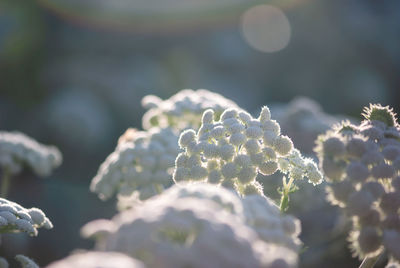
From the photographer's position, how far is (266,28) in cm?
2591

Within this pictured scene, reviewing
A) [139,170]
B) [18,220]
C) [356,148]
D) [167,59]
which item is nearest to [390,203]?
[356,148]

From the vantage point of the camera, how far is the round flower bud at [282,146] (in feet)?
12.3

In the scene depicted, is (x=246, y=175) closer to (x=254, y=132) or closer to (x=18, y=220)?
(x=254, y=132)

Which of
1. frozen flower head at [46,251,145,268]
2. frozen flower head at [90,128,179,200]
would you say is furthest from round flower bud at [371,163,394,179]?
frozen flower head at [90,128,179,200]

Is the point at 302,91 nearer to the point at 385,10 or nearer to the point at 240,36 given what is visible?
the point at 240,36

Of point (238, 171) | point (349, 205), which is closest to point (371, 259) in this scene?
point (349, 205)

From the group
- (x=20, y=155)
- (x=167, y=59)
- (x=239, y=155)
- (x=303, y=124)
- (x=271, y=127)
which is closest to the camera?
(x=239, y=155)

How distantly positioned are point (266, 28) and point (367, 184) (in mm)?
23840

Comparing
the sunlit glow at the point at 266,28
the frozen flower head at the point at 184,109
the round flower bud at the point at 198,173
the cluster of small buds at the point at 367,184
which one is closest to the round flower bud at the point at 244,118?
the round flower bud at the point at 198,173

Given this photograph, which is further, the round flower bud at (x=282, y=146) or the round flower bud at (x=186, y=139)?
the round flower bud at (x=186, y=139)

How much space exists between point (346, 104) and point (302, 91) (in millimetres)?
2270

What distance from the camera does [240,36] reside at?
81.2 feet

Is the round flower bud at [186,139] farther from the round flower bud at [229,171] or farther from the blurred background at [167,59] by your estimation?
the blurred background at [167,59]

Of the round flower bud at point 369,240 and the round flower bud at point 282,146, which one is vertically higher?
the round flower bud at point 282,146
